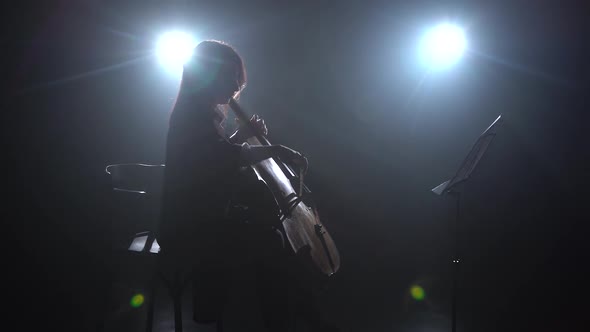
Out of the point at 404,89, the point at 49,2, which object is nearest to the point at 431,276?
the point at 404,89

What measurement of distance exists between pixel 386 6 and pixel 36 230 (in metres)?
3.12

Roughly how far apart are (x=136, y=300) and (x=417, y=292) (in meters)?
1.90

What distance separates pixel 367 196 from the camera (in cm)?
344

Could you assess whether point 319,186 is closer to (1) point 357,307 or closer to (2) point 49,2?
(1) point 357,307

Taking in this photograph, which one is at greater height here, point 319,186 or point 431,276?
point 319,186

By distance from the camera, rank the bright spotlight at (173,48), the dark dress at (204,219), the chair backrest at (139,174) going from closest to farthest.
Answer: the dark dress at (204,219), the chair backrest at (139,174), the bright spotlight at (173,48)

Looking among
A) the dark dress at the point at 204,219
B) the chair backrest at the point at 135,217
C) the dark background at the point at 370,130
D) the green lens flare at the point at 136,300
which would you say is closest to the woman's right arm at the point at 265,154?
the dark dress at the point at 204,219

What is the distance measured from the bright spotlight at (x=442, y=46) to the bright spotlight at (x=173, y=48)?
198 cm

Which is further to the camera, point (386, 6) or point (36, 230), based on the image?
point (386, 6)

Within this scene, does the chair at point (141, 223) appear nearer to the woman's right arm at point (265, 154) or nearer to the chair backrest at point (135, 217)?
the chair backrest at point (135, 217)

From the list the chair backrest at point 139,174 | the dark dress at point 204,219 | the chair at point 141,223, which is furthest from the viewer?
the chair backrest at point 139,174

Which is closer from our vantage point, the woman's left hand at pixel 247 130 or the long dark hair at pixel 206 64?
the long dark hair at pixel 206 64

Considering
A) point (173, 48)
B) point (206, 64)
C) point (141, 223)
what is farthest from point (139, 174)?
point (173, 48)

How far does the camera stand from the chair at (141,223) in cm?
139
